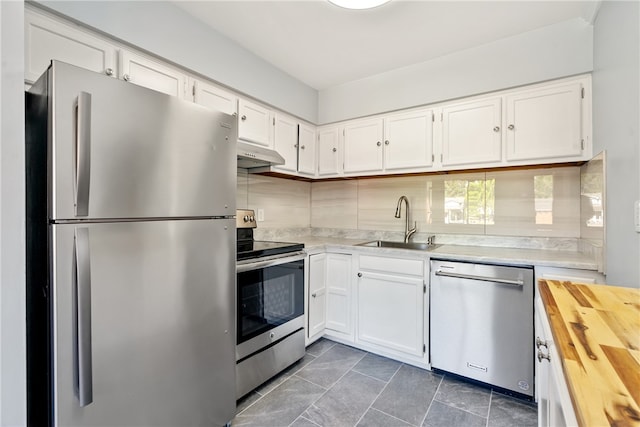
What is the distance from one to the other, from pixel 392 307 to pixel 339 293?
47 cm

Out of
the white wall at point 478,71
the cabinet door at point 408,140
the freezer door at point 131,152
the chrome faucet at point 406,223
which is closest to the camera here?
the freezer door at point 131,152

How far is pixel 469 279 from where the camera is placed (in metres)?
1.95

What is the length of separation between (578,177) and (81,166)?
2.93 metres

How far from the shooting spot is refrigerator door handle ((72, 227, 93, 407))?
1.00 m

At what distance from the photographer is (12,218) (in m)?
0.80

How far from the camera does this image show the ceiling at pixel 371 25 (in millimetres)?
1755

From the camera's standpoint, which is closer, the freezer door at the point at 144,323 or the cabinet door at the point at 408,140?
the freezer door at the point at 144,323

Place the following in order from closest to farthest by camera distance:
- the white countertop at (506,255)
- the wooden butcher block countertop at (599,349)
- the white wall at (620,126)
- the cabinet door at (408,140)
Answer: the wooden butcher block countertop at (599,349) → the white wall at (620,126) → the white countertop at (506,255) → the cabinet door at (408,140)

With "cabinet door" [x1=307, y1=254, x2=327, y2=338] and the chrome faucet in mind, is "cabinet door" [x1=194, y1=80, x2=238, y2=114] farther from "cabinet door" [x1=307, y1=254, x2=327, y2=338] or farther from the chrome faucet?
the chrome faucet

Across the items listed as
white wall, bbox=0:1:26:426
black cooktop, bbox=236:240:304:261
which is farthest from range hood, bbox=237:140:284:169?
white wall, bbox=0:1:26:426

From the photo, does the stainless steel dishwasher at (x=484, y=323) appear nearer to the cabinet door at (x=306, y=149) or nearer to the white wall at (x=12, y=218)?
the cabinet door at (x=306, y=149)

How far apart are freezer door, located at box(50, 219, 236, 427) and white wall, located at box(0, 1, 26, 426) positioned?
0.16 metres

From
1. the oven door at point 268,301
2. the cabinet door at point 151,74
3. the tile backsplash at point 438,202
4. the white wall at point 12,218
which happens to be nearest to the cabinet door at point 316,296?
the oven door at point 268,301

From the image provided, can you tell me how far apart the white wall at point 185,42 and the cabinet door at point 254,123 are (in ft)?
0.28
